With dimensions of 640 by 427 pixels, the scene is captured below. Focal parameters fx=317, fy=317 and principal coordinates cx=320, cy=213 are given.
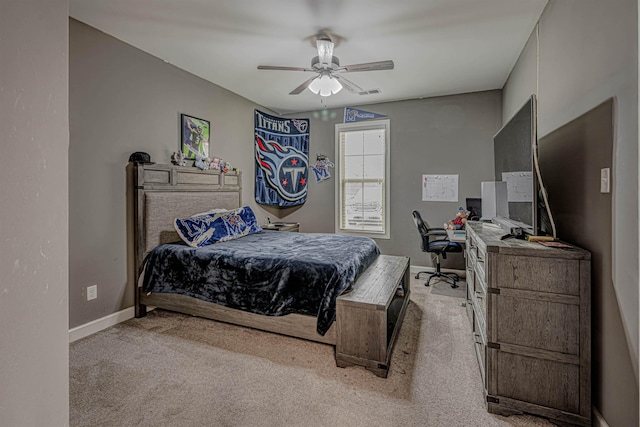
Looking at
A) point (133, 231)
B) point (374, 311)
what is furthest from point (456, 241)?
point (133, 231)

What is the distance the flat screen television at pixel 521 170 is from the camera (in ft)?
6.21

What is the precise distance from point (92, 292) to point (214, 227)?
122 cm

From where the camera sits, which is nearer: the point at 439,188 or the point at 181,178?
the point at 181,178

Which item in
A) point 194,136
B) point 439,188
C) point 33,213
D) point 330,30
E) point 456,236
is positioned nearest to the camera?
point 33,213

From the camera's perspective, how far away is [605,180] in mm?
1576

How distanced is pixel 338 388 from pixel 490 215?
2.12 m

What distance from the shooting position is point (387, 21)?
2676 mm

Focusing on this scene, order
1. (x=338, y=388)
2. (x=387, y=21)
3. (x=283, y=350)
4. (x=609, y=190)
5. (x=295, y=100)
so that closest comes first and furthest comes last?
1. (x=609, y=190)
2. (x=338, y=388)
3. (x=283, y=350)
4. (x=387, y=21)
5. (x=295, y=100)

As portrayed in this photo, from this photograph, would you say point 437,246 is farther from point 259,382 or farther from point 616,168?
point 259,382

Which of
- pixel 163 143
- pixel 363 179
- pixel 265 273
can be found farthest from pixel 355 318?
pixel 363 179

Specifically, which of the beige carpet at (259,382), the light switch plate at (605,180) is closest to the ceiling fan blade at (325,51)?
the light switch plate at (605,180)

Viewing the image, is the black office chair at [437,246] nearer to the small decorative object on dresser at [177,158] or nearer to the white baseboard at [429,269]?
the white baseboard at [429,269]

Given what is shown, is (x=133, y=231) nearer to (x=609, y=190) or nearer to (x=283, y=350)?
(x=283, y=350)

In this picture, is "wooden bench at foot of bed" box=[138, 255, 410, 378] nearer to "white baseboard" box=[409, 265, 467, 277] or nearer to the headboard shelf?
the headboard shelf
